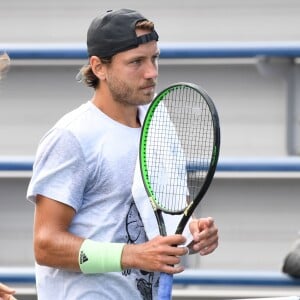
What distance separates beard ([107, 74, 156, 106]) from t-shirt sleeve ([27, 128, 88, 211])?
0.14 metres

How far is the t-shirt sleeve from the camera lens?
7.90ft

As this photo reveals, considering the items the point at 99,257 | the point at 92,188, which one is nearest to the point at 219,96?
the point at 92,188

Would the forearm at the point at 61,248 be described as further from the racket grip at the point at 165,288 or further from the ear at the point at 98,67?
the ear at the point at 98,67

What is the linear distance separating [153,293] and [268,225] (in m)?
1.55

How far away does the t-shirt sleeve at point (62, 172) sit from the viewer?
7.90 ft

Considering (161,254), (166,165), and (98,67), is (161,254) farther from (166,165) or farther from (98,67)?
(98,67)

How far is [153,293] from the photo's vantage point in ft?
8.29

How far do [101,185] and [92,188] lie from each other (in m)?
0.02

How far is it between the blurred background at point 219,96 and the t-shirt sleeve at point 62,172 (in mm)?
1522

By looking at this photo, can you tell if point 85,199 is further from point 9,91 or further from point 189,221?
point 9,91

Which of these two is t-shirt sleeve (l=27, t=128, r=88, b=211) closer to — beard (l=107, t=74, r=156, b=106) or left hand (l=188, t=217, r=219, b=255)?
beard (l=107, t=74, r=156, b=106)

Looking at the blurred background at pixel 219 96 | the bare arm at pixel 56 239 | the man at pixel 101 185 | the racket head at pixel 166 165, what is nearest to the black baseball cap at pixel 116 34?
the man at pixel 101 185

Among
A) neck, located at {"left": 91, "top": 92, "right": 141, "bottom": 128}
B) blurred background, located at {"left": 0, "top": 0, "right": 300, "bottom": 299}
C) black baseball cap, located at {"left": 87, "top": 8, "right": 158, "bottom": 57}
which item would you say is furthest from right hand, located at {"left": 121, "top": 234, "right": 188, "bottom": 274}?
blurred background, located at {"left": 0, "top": 0, "right": 300, "bottom": 299}

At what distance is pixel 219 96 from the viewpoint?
4.06 metres
